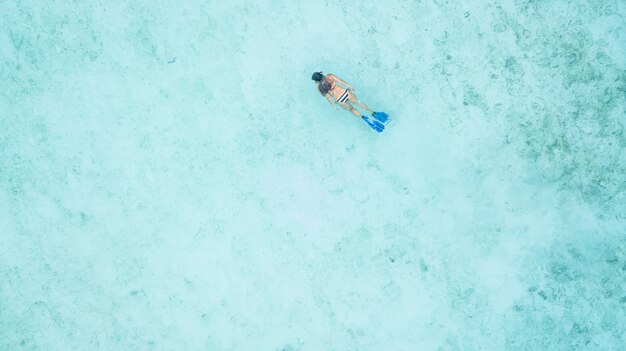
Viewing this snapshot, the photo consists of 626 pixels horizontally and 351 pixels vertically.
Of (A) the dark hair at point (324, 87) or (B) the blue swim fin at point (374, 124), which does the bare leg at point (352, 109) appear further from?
(A) the dark hair at point (324, 87)

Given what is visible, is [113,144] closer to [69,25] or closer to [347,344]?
[69,25]

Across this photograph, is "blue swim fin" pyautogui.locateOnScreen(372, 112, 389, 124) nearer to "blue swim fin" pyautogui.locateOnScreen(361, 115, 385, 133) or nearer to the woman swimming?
"blue swim fin" pyautogui.locateOnScreen(361, 115, 385, 133)

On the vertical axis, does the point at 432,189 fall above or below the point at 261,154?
above

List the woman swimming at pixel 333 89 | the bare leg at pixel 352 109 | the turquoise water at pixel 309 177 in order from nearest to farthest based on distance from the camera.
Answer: the woman swimming at pixel 333 89, the bare leg at pixel 352 109, the turquoise water at pixel 309 177

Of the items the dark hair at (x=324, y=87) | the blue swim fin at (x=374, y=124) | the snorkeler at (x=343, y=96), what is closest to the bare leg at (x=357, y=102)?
the snorkeler at (x=343, y=96)

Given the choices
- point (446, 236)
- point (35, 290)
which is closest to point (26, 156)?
point (35, 290)

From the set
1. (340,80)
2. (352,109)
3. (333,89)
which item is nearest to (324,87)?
(333,89)

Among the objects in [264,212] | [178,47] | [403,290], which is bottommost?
[264,212]
